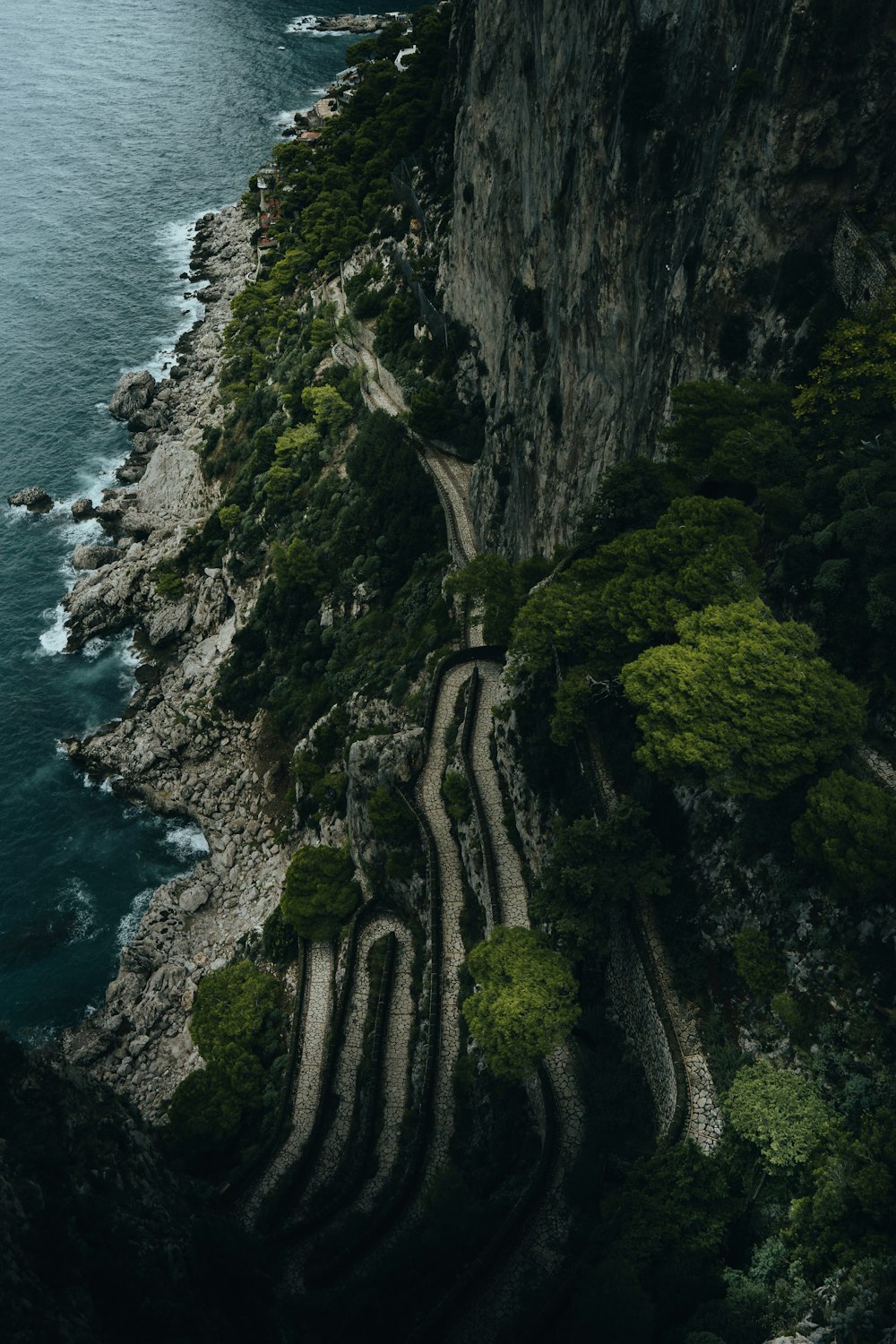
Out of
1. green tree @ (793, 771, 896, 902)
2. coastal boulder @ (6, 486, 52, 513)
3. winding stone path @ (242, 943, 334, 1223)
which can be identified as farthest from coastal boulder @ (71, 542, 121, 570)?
green tree @ (793, 771, 896, 902)

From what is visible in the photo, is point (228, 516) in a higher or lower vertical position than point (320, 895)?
higher

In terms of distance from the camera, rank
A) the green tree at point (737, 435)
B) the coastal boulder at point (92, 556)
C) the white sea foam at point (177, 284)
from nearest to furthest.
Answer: the green tree at point (737, 435) → the coastal boulder at point (92, 556) → the white sea foam at point (177, 284)

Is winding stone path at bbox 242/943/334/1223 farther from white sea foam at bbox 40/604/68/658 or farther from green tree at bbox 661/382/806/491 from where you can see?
white sea foam at bbox 40/604/68/658

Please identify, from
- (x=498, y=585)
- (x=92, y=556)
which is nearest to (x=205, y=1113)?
(x=498, y=585)

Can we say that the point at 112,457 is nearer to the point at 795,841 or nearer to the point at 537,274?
the point at 537,274

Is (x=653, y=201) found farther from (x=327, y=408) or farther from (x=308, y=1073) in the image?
(x=308, y=1073)

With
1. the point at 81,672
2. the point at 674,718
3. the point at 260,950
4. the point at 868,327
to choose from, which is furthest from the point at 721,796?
the point at 81,672

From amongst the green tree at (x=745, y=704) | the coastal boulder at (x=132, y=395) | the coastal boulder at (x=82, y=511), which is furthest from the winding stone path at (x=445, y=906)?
the coastal boulder at (x=132, y=395)

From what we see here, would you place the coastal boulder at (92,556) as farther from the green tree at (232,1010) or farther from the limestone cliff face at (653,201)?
the green tree at (232,1010)
